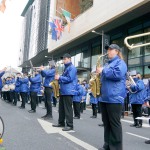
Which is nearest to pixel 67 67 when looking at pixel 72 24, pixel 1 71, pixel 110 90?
pixel 1 71

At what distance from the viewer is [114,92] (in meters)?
5.27

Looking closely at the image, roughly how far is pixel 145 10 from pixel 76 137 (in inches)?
672

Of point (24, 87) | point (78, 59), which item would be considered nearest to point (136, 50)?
point (24, 87)

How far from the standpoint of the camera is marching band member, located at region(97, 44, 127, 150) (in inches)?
204

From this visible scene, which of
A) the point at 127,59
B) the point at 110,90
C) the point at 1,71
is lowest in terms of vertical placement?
the point at 110,90

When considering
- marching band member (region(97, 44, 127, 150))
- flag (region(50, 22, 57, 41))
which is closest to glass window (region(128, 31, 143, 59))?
flag (region(50, 22, 57, 41))

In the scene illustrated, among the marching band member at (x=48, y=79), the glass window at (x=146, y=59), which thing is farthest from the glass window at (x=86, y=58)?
the marching band member at (x=48, y=79)

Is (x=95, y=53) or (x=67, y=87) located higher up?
(x=95, y=53)

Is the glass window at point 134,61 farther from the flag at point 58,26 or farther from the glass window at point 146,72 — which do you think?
the flag at point 58,26

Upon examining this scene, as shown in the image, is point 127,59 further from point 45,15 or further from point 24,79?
point 45,15

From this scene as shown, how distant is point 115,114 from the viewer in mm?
5309

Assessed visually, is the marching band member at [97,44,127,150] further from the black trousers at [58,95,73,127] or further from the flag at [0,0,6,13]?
A: the flag at [0,0,6,13]

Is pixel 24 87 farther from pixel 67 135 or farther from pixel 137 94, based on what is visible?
pixel 67 135

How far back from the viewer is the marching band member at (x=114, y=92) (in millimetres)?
5191
